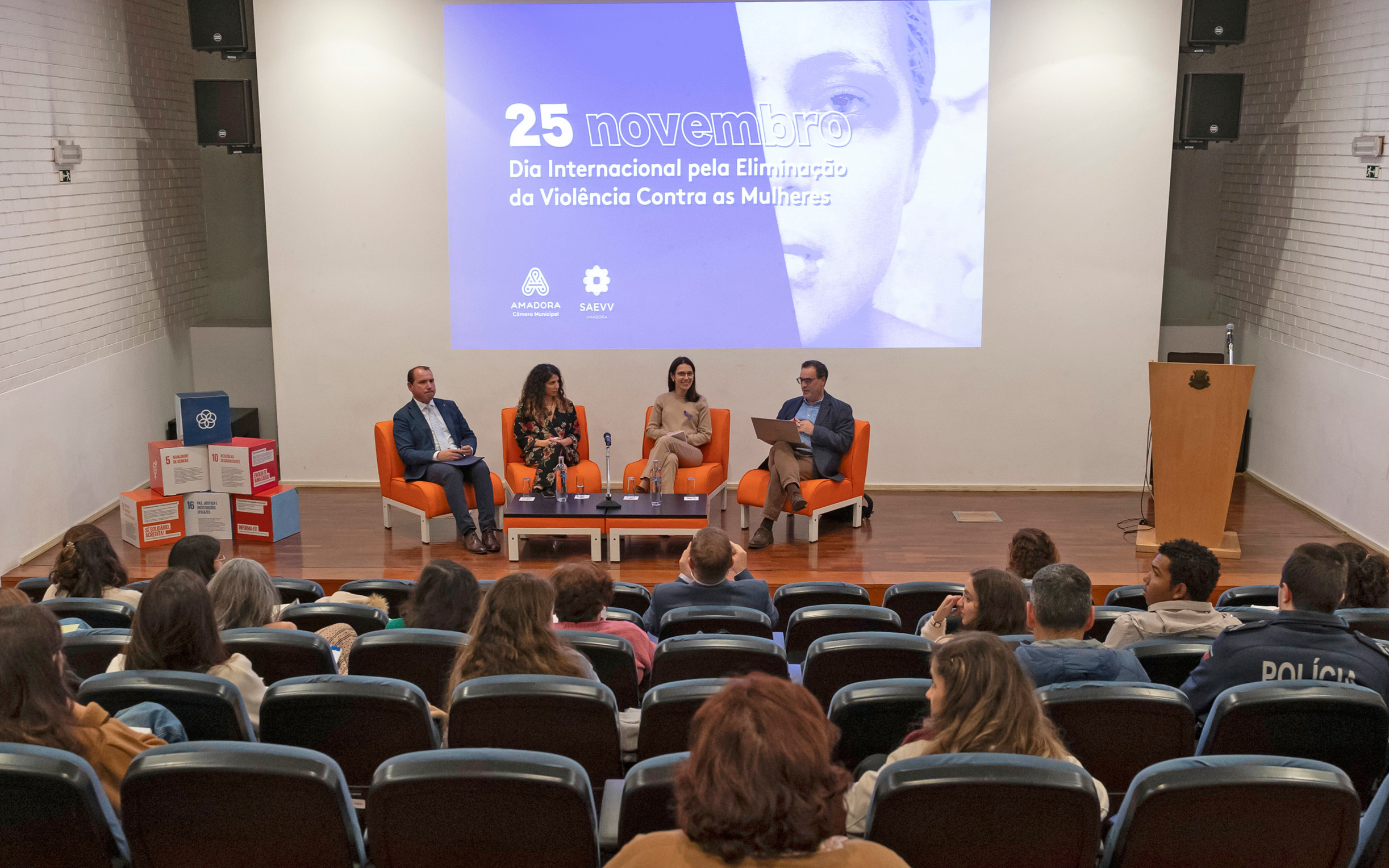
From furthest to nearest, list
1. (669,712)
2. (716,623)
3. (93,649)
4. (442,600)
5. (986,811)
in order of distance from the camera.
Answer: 1. (716,623)
2. (442,600)
3. (93,649)
4. (669,712)
5. (986,811)

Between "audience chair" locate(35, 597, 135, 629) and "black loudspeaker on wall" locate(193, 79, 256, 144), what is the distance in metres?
4.90

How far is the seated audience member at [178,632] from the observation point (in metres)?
2.89

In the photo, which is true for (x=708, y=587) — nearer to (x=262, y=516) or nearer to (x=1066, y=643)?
(x=1066, y=643)

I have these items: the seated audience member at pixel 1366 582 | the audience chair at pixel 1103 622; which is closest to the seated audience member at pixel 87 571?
the audience chair at pixel 1103 622

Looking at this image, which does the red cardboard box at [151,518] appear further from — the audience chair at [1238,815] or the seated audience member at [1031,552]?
the audience chair at [1238,815]

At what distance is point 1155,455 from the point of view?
640 cm

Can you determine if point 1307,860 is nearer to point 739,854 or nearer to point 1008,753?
point 1008,753

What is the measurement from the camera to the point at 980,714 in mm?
2273

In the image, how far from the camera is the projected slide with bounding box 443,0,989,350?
7.88 metres

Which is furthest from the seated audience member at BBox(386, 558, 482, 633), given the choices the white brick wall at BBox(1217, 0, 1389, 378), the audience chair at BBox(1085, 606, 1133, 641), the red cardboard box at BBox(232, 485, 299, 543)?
the white brick wall at BBox(1217, 0, 1389, 378)

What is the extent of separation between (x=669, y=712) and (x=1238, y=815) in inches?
47.8

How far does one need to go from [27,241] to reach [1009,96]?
637cm

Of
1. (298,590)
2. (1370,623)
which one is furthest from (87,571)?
(1370,623)

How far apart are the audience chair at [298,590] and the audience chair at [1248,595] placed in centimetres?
362
